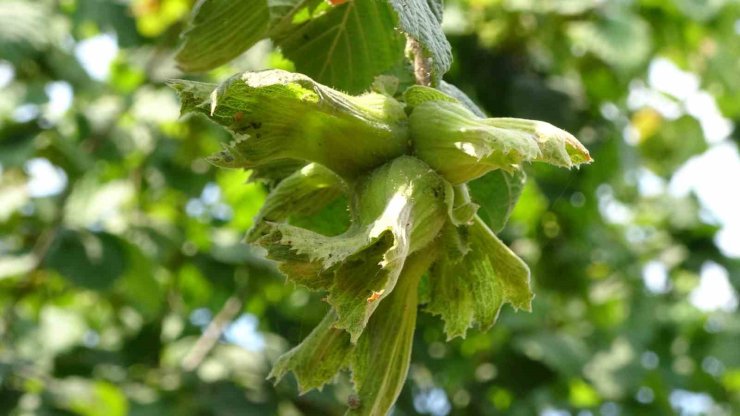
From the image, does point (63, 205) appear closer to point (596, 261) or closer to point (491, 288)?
point (596, 261)

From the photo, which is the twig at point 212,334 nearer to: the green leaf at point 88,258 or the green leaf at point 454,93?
the green leaf at point 88,258

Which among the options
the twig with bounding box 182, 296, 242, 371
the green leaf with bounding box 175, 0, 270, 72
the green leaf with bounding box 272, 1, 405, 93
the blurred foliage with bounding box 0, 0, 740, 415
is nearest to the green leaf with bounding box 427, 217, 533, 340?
the green leaf with bounding box 272, 1, 405, 93

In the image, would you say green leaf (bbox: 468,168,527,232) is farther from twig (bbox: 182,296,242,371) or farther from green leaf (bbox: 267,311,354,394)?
twig (bbox: 182,296,242,371)

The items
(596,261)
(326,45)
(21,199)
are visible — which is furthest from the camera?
(596,261)

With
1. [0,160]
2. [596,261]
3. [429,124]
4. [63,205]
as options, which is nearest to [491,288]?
[429,124]

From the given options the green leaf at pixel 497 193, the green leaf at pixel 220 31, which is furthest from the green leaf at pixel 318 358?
the green leaf at pixel 220 31

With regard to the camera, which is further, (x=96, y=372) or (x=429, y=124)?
(x=96, y=372)
